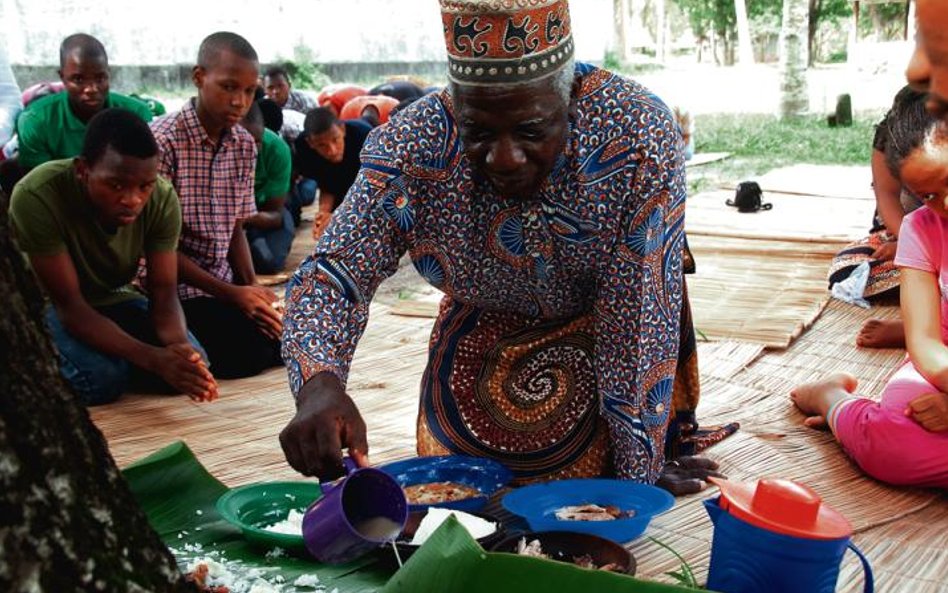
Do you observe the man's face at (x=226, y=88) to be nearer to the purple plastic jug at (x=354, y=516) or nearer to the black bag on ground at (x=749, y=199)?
the purple plastic jug at (x=354, y=516)

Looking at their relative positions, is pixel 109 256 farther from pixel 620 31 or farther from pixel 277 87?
pixel 620 31

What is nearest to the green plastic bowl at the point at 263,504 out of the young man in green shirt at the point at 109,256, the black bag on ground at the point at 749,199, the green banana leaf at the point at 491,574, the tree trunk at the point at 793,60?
the green banana leaf at the point at 491,574

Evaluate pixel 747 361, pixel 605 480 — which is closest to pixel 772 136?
pixel 747 361

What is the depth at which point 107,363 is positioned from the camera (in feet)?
10.6

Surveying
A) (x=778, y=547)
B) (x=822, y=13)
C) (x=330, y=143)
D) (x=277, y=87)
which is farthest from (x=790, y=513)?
(x=822, y=13)

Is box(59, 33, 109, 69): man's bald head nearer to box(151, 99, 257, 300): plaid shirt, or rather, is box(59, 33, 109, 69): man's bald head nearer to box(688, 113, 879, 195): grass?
box(151, 99, 257, 300): plaid shirt

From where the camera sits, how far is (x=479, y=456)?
241cm

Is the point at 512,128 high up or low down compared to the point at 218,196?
up

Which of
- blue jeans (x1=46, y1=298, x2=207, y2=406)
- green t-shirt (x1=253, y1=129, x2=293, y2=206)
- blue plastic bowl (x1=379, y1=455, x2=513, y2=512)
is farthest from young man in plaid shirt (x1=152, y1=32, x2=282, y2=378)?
blue plastic bowl (x1=379, y1=455, x2=513, y2=512)

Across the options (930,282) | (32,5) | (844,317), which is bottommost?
(844,317)

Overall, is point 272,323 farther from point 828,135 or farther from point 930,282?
point 828,135

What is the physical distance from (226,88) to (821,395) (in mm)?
2284

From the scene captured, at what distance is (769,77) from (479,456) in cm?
1589

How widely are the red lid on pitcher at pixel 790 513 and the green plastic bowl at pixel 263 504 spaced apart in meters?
0.80
